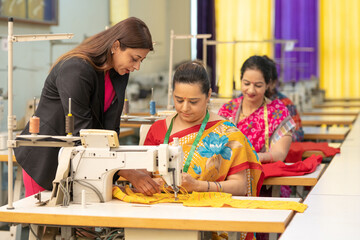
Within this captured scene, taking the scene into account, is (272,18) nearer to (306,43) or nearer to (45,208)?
(306,43)

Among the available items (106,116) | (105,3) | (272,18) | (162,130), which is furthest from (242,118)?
(272,18)

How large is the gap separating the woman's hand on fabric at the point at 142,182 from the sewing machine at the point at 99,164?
4.6 inches

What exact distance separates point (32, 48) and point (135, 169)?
2.79 metres

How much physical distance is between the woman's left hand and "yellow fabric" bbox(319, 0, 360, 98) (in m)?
8.55

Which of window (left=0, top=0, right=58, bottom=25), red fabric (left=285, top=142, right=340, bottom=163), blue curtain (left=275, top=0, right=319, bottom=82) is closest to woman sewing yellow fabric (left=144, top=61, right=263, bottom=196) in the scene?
red fabric (left=285, top=142, right=340, bottom=163)

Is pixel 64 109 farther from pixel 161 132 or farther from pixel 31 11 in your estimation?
pixel 31 11

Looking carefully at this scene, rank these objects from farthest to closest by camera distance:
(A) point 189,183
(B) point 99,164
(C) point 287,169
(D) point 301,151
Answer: (D) point 301,151, (C) point 287,169, (A) point 189,183, (B) point 99,164

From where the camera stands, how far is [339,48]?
33.7 ft

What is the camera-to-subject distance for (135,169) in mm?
2143

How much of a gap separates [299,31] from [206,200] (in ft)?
28.7

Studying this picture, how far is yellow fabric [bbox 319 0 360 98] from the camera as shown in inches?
400

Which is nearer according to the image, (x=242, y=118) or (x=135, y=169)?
(x=135, y=169)

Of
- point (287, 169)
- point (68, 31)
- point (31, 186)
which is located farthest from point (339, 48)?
point (31, 186)

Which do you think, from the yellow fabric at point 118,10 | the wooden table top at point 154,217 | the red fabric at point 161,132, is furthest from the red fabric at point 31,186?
the yellow fabric at point 118,10
